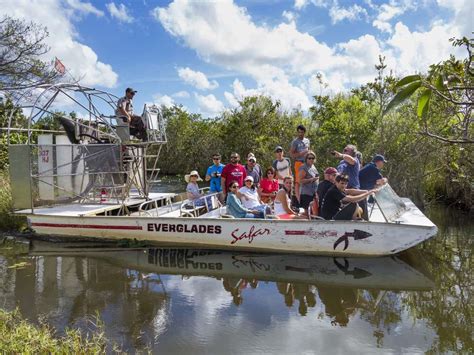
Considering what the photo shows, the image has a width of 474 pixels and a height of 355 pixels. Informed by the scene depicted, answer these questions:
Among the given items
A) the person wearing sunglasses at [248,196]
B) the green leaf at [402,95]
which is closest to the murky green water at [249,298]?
the person wearing sunglasses at [248,196]

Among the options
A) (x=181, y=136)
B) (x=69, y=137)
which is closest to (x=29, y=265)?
(x=69, y=137)

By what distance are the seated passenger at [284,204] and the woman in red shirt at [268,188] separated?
135 centimetres

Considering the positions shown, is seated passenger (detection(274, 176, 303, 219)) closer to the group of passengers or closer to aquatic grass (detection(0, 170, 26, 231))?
the group of passengers

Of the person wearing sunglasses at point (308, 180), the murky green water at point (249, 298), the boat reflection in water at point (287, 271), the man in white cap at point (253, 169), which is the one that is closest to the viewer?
the murky green water at point (249, 298)

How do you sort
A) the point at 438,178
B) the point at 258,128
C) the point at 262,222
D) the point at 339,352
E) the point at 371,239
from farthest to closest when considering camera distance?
1. the point at 258,128
2. the point at 438,178
3. the point at 262,222
4. the point at 371,239
5. the point at 339,352

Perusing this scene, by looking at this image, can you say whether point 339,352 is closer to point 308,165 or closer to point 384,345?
point 384,345

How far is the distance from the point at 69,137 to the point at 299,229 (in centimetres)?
634

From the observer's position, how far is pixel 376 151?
14.6 meters

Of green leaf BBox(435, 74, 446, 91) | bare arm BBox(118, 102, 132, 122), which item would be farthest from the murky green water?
green leaf BBox(435, 74, 446, 91)

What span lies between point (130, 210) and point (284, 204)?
15.4 ft

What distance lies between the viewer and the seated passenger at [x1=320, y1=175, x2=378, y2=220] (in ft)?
25.7

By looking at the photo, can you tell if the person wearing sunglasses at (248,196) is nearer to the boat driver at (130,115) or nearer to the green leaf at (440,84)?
the boat driver at (130,115)

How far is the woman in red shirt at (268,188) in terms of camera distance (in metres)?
9.98

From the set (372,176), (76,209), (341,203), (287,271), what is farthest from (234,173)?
(76,209)
